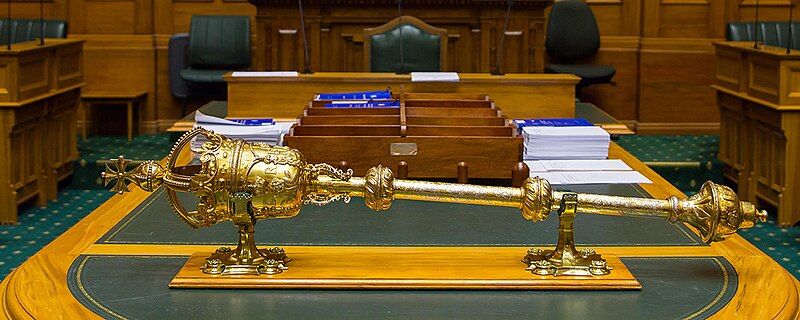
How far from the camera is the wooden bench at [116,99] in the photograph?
8766 mm

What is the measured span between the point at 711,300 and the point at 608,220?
84cm

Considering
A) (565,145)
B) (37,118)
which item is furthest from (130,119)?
(565,145)

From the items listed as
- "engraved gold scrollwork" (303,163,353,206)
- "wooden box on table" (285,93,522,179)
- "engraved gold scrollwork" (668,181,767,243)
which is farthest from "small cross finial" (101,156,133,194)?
"wooden box on table" (285,93,522,179)

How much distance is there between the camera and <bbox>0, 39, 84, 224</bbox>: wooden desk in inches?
257

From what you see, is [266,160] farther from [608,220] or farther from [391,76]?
[391,76]

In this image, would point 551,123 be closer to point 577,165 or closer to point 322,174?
point 577,165

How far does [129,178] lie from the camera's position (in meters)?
2.36

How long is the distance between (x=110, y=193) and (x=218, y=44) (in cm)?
197

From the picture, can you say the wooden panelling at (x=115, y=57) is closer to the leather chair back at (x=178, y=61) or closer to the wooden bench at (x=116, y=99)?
the wooden bench at (x=116, y=99)

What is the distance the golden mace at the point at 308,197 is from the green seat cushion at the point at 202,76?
6414mm

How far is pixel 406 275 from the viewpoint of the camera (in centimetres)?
238

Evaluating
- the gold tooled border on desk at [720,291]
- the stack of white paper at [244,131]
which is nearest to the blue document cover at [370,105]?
the stack of white paper at [244,131]

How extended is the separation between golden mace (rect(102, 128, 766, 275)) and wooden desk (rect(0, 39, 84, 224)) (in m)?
4.47

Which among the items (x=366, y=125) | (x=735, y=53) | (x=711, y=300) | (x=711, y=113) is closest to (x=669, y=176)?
(x=735, y=53)
